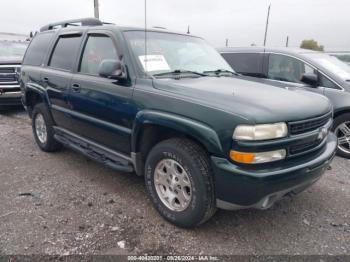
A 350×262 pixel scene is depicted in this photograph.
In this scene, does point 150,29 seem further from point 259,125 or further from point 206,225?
point 206,225

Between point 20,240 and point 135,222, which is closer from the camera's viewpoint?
point 20,240

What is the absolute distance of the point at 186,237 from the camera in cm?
274

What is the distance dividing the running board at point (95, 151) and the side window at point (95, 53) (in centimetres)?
87

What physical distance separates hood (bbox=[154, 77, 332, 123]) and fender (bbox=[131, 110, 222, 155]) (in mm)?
190

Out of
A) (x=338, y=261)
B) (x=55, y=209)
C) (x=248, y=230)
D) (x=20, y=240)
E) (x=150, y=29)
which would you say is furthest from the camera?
(x=150, y=29)

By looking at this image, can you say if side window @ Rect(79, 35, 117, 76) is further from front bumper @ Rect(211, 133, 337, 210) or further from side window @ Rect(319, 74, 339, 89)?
side window @ Rect(319, 74, 339, 89)

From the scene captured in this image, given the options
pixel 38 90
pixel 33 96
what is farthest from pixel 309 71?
pixel 33 96

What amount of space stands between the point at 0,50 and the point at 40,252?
8.10 m

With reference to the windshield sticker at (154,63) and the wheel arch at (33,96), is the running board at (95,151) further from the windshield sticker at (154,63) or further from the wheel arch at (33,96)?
the windshield sticker at (154,63)

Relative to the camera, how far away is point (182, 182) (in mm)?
2762

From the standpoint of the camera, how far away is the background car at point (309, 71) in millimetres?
4898

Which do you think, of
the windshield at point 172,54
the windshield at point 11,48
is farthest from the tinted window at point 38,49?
the windshield at point 11,48

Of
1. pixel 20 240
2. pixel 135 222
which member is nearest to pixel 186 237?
pixel 135 222

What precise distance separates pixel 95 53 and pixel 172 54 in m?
0.93
